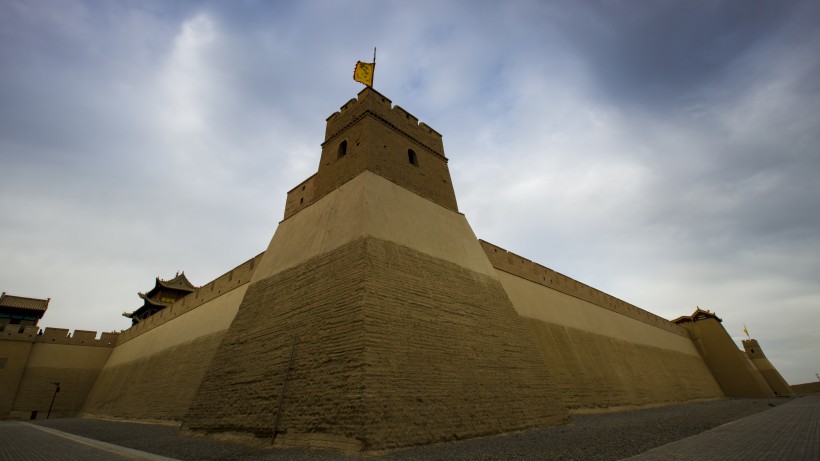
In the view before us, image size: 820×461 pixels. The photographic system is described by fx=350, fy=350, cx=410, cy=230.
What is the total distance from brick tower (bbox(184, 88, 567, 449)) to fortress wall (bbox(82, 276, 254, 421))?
4.59 m

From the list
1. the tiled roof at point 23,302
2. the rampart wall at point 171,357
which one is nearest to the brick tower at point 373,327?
the rampart wall at point 171,357

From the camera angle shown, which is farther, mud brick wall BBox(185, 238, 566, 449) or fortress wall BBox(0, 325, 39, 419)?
fortress wall BBox(0, 325, 39, 419)

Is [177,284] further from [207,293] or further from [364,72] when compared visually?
[364,72]

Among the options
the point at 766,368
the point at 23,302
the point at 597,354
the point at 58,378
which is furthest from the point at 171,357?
the point at 766,368

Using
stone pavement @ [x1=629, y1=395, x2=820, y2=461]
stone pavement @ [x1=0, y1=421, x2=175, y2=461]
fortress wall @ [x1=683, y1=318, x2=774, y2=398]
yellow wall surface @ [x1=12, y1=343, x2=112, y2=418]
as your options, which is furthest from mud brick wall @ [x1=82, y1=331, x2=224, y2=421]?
fortress wall @ [x1=683, y1=318, x2=774, y2=398]

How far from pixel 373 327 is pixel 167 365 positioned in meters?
12.7

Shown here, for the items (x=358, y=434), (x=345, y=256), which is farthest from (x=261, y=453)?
(x=345, y=256)

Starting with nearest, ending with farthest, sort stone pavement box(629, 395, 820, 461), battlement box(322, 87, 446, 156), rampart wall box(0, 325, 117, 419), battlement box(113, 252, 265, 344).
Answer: stone pavement box(629, 395, 820, 461) → battlement box(322, 87, 446, 156) → battlement box(113, 252, 265, 344) → rampart wall box(0, 325, 117, 419)

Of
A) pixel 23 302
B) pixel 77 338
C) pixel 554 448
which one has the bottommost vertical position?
pixel 554 448

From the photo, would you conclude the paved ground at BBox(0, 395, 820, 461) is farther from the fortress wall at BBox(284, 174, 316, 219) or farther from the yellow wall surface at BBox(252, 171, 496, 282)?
the fortress wall at BBox(284, 174, 316, 219)

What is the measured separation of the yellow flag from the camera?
1120cm

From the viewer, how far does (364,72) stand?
11367mm

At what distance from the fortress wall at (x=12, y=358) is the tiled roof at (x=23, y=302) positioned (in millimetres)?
6772

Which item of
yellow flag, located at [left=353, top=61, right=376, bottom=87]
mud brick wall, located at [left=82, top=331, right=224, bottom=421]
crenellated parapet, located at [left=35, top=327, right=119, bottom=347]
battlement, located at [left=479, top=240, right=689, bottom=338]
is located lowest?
mud brick wall, located at [left=82, top=331, right=224, bottom=421]
